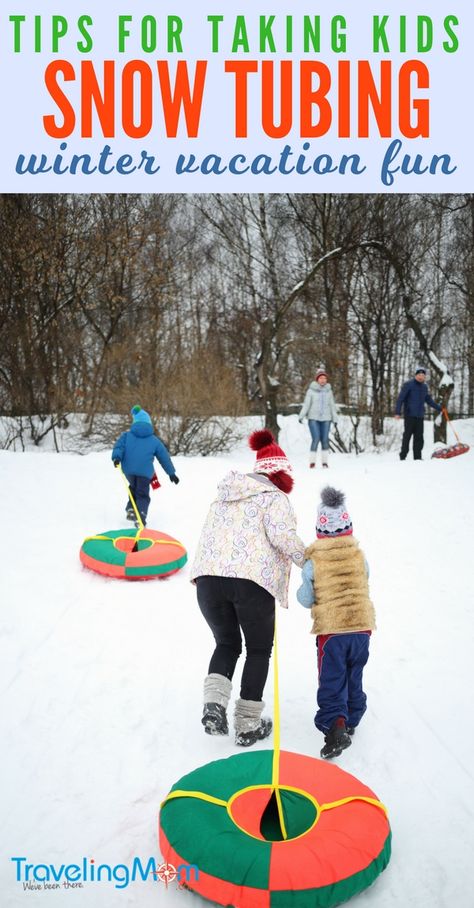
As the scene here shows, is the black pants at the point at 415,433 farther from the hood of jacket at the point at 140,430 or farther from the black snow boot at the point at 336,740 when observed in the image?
the black snow boot at the point at 336,740

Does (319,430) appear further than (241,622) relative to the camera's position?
Yes

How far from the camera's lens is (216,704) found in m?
3.66

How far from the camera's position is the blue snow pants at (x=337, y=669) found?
11.5 ft

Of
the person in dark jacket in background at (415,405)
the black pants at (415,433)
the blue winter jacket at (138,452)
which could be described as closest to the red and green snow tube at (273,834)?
the blue winter jacket at (138,452)

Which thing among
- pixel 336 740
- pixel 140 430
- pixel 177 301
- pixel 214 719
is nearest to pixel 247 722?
pixel 214 719

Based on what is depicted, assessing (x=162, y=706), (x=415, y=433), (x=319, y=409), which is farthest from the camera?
(x=319, y=409)

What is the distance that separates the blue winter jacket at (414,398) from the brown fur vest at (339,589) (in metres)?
8.99

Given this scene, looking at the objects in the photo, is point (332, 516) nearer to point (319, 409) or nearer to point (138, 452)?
point (138, 452)

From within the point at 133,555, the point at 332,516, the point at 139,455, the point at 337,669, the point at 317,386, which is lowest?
the point at 133,555

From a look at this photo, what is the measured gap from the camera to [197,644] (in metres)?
5.12

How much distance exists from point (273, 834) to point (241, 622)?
1.00 m

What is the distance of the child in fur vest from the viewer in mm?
3496

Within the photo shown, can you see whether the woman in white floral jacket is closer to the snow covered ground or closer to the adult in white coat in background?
the snow covered ground

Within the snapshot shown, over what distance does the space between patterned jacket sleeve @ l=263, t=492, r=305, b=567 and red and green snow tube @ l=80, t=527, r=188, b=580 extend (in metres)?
3.05
